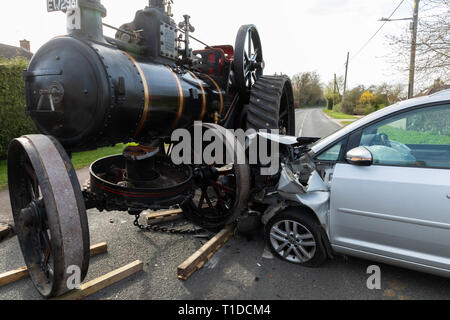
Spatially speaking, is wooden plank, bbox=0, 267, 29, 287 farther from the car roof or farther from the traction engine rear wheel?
the traction engine rear wheel

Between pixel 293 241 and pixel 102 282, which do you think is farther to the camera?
pixel 293 241

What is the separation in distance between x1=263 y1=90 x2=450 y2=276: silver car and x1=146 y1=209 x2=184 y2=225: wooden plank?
1.60 meters

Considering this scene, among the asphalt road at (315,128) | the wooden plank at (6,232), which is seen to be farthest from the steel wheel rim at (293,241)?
the asphalt road at (315,128)

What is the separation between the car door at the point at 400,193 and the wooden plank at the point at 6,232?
379 cm

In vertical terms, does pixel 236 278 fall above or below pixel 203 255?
below

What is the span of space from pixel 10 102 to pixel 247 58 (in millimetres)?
6744

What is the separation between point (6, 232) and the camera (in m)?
3.61

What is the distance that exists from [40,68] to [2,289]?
205 cm

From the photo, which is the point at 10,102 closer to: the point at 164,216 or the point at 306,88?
the point at 164,216

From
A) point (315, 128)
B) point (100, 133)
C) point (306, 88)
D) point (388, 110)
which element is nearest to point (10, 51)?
point (315, 128)

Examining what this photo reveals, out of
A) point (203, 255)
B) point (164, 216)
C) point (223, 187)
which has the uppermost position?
point (223, 187)

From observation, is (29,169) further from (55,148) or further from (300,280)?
(300,280)

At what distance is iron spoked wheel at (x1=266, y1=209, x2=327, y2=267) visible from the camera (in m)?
2.96

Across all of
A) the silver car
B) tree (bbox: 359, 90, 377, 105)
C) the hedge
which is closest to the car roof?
the silver car
